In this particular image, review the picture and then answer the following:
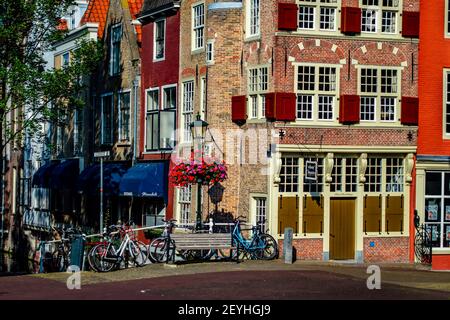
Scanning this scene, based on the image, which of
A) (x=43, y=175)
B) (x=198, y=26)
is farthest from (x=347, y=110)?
(x=43, y=175)

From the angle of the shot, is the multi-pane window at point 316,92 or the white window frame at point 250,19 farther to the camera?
the white window frame at point 250,19

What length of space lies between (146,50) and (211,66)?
669cm

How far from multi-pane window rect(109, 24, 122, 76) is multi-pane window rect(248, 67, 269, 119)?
37.7ft

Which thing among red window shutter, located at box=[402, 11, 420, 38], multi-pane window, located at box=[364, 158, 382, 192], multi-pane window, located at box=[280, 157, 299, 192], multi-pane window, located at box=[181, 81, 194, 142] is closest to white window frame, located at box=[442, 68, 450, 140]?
red window shutter, located at box=[402, 11, 420, 38]

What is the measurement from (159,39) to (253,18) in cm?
706

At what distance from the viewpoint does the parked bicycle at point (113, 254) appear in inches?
1097

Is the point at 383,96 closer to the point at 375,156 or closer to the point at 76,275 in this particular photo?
the point at 375,156

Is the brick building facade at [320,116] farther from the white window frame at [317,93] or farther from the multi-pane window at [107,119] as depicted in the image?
the multi-pane window at [107,119]

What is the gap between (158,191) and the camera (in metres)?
38.6

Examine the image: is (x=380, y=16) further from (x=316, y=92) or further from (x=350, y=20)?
(x=316, y=92)

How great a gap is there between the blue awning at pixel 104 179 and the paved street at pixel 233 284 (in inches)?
532

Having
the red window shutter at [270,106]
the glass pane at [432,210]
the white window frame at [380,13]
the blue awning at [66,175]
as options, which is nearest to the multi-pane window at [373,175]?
the glass pane at [432,210]

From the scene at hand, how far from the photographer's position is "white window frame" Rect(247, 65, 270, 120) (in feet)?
109
